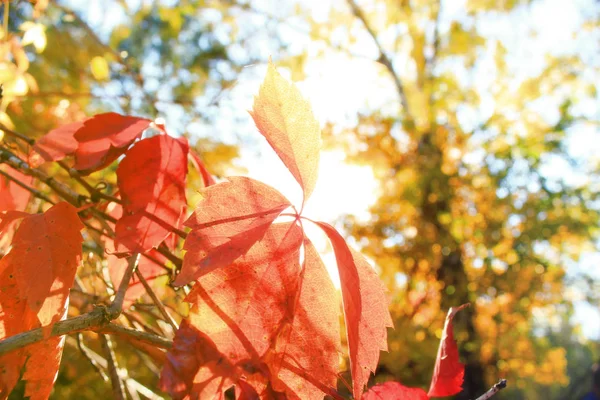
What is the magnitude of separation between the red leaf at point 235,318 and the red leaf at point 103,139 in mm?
193

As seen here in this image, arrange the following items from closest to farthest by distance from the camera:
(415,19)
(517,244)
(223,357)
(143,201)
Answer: (223,357)
(143,201)
(517,244)
(415,19)

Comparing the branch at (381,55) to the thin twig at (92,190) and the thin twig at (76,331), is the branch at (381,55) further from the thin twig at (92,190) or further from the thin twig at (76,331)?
the thin twig at (76,331)

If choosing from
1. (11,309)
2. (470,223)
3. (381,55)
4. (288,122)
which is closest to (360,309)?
(288,122)

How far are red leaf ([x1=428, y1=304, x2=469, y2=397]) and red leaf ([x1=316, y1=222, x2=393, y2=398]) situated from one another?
59 millimetres

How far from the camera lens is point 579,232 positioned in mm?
2166

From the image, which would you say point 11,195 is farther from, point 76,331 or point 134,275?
point 76,331

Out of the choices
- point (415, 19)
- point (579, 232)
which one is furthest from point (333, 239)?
point (415, 19)

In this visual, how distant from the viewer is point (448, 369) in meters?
0.42

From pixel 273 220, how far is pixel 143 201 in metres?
0.14

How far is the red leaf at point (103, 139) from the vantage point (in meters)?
0.47

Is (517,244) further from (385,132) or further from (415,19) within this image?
(415,19)

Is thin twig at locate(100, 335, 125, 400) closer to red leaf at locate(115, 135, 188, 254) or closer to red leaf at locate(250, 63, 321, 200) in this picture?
red leaf at locate(115, 135, 188, 254)

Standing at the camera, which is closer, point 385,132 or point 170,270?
point 170,270

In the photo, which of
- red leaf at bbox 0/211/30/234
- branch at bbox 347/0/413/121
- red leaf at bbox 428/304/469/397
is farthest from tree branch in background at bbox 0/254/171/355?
branch at bbox 347/0/413/121
